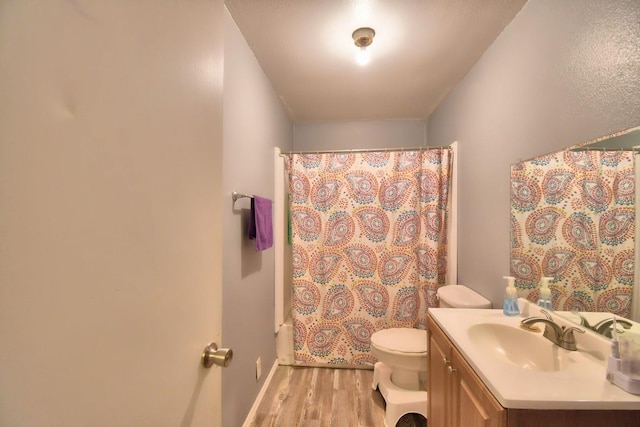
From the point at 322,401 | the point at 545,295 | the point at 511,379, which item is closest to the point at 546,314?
the point at 545,295

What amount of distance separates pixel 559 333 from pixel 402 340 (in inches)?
36.8

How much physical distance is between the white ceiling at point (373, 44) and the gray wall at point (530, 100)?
0.17m

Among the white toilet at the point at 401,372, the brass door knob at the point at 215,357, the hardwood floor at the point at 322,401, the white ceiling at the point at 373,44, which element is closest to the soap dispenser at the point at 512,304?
the white toilet at the point at 401,372

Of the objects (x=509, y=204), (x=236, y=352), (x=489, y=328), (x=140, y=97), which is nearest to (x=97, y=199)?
(x=140, y=97)

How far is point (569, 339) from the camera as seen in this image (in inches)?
39.6

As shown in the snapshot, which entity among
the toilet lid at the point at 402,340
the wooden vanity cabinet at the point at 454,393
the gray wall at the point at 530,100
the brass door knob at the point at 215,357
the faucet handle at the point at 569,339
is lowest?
the toilet lid at the point at 402,340

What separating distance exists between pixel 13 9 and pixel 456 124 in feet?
7.92

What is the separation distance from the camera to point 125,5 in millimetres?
426

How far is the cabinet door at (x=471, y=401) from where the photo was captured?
30.4 inches

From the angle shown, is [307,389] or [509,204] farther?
[307,389]

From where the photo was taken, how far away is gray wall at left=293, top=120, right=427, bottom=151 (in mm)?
2943

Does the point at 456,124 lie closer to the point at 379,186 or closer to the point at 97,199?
the point at 379,186

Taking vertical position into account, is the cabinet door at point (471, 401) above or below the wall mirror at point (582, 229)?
below

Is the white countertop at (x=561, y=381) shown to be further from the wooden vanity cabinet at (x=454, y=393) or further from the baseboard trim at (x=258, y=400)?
the baseboard trim at (x=258, y=400)
